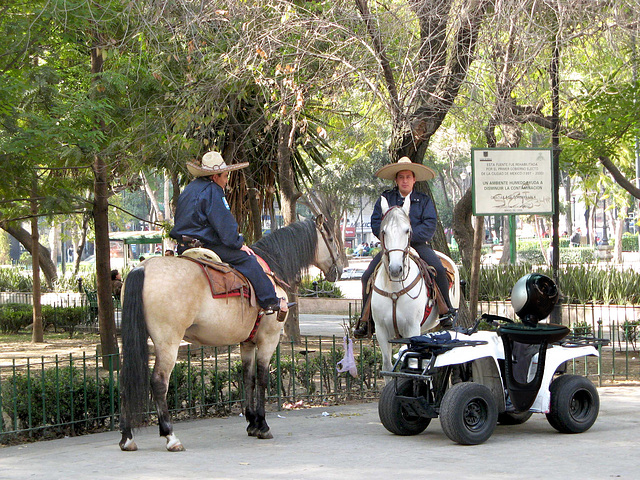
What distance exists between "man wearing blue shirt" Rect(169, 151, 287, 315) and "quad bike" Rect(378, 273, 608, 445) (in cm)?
140

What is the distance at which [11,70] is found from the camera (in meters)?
11.4

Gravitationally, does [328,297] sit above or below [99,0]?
below

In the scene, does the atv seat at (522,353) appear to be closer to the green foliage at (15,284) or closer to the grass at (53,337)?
the grass at (53,337)

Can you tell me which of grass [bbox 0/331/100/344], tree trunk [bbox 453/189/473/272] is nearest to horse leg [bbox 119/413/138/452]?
grass [bbox 0/331/100/344]

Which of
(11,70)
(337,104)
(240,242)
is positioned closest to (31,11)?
(11,70)

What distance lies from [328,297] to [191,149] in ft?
42.5

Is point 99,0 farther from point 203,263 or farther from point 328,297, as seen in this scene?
point 328,297

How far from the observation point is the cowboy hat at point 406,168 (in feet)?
30.5

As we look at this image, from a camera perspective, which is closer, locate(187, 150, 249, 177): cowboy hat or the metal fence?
locate(187, 150, 249, 177): cowboy hat

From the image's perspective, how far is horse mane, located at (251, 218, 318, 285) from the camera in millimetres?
8641

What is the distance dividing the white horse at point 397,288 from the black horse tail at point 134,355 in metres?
2.47

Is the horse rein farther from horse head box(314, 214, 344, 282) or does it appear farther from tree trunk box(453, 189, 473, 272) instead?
tree trunk box(453, 189, 473, 272)

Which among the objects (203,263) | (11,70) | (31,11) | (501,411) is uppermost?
(31,11)

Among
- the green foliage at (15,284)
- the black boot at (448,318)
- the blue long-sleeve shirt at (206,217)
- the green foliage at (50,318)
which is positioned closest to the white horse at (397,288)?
the black boot at (448,318)
